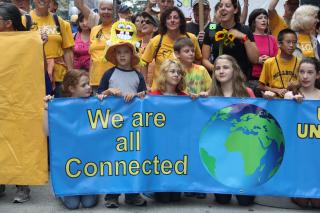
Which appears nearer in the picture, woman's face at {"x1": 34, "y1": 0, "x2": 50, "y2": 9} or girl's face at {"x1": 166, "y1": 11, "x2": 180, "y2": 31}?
girl's face at {"x1": 166, "y1": 11, "x2": 180, "y2": 31}

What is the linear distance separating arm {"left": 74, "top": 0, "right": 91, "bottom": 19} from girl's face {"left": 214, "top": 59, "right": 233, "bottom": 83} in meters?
2.60

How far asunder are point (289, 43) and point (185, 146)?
76.5 inches

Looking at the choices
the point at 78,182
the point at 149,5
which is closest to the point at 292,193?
the point at 78,182

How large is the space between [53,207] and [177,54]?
6.56 ft

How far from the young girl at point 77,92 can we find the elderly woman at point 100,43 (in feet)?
4.58

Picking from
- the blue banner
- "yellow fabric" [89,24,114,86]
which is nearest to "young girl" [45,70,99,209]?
the blue banner

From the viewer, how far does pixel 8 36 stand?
4965 mm

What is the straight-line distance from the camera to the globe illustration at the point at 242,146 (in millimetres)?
4879

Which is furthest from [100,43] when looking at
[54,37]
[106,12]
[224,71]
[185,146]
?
[185,146]

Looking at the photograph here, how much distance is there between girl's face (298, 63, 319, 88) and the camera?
5.06 metres

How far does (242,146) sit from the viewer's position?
16.1 feet

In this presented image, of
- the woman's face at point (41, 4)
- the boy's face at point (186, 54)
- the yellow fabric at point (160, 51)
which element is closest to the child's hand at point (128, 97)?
the boy's face at point (186, 54)

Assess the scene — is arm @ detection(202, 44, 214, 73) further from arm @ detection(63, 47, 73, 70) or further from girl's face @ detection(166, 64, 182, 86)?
arm @ detection(63, 47, 73, 70)

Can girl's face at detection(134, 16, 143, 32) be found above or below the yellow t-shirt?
above
